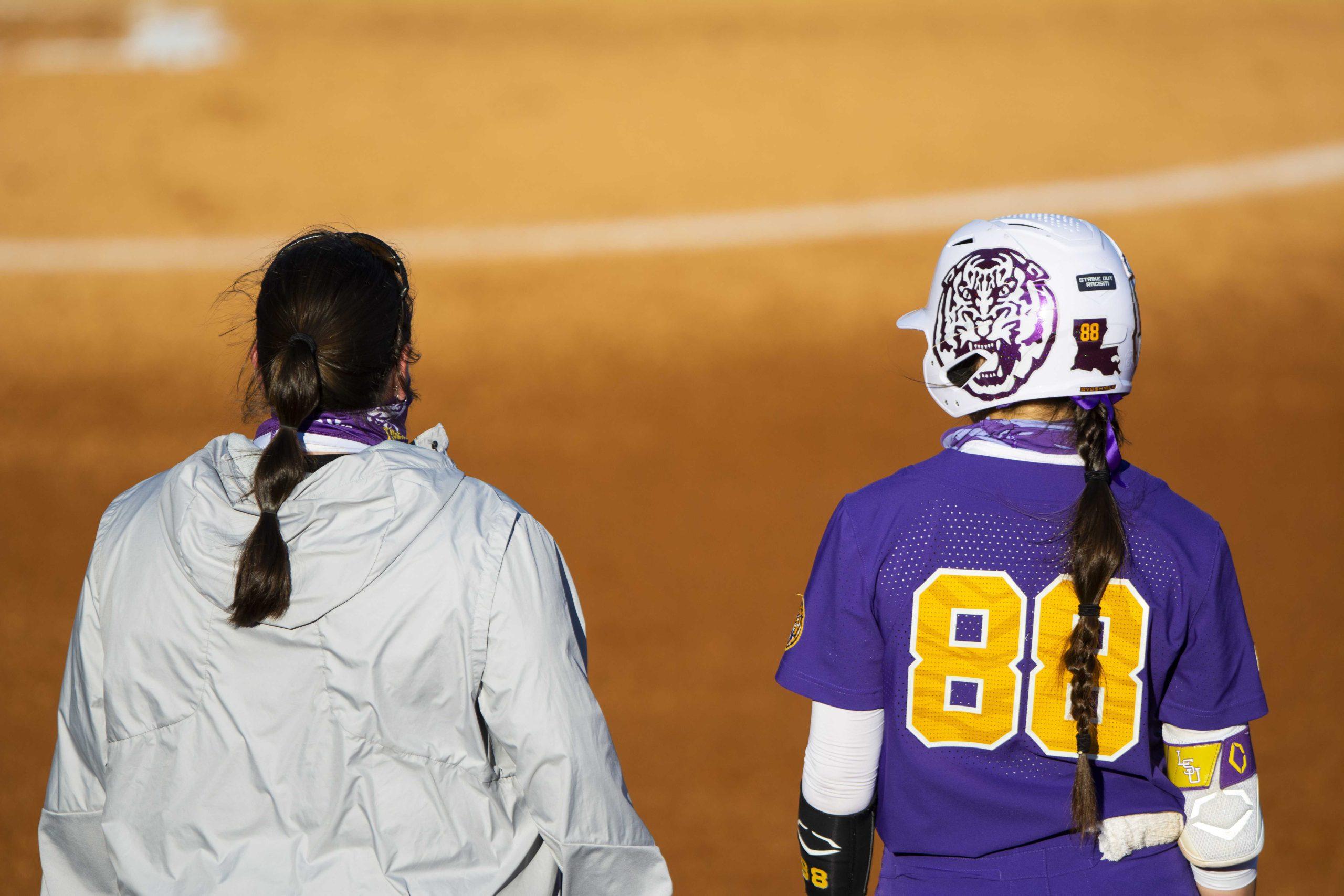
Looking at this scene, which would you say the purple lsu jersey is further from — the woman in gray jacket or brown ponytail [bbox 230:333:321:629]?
brown ponytail [bbox 230:333:321:629]

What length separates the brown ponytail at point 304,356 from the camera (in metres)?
1.56

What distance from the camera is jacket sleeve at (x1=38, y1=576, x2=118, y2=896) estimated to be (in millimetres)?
1700

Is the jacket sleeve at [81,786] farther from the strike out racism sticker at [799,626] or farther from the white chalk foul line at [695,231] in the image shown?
the white chalk foul line at [695,231]

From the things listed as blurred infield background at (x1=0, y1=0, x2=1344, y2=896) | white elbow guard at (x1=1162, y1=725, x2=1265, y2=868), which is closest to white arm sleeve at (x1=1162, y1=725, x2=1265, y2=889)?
white elbow guard at (x1=1162, y1=725, x2=1265, y2=868)

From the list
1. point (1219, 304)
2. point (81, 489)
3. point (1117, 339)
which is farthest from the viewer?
point (1219, 304)

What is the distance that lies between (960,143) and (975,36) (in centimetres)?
108

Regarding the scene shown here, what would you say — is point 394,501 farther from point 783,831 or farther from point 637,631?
point 637,631

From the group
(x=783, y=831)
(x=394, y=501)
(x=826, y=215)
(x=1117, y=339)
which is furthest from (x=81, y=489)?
(x=1117, y=339)

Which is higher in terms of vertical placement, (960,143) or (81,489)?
(960,143)

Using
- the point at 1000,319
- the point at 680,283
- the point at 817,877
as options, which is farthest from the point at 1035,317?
the point at 680,283

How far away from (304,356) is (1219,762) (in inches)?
60.5

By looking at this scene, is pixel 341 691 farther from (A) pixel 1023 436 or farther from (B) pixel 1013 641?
(A) pixel 1023 436

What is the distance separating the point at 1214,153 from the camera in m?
7.89

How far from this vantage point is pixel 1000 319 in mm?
1963
